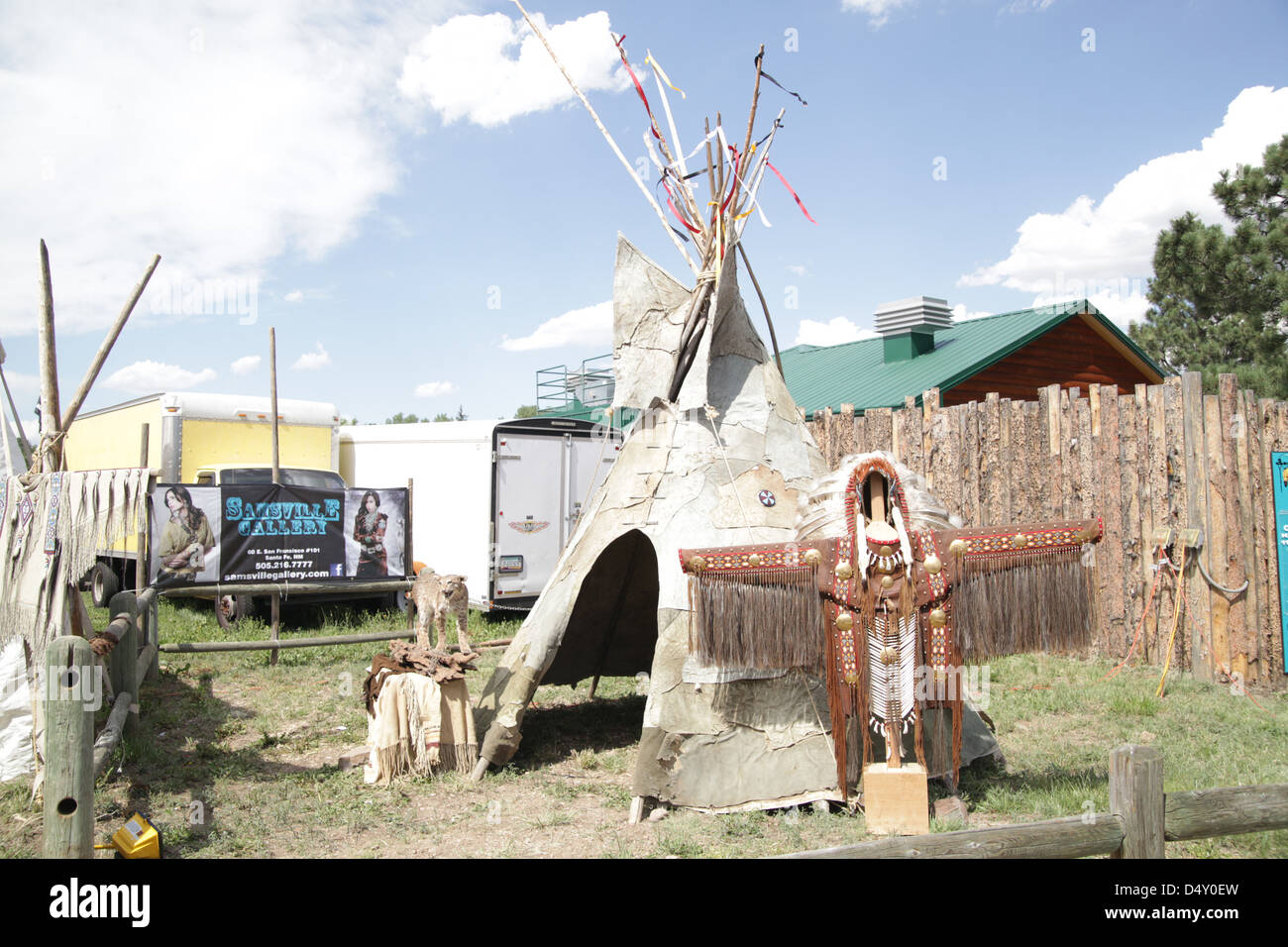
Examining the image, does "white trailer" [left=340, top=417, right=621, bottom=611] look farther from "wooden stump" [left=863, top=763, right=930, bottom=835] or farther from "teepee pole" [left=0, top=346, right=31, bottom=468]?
"wooden stump" [left=863, top=763, right=930, bottom=835]

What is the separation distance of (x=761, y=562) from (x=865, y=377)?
1318cm

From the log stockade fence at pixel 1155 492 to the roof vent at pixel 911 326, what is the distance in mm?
7196

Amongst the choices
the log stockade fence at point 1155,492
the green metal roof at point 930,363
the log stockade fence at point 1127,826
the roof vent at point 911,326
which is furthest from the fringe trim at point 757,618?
the roof vent at point 911,326

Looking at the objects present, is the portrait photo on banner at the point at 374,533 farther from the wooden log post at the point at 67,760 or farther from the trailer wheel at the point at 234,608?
the wooden log post at the point at 67,760

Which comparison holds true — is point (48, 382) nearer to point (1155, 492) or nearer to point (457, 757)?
point (457, 757)

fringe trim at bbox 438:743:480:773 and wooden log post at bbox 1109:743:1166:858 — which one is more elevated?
wooden log post at bbox 1109:743:1166:858

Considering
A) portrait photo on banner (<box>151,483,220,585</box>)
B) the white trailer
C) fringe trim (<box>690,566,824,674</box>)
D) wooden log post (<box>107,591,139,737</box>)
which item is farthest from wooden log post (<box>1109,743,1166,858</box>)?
portrait photo on banner (<box>151,483,220,585</box>)

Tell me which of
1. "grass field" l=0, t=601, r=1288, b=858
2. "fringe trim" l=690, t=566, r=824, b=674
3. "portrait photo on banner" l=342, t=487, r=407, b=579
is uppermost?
"portrait photo on banner" l=342, t=487, r=407, b=579

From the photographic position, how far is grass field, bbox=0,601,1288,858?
5.01 meters

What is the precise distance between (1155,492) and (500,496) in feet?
26.0

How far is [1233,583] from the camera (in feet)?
26.0

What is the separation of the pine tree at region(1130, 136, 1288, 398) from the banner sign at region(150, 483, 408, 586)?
14.2 m
